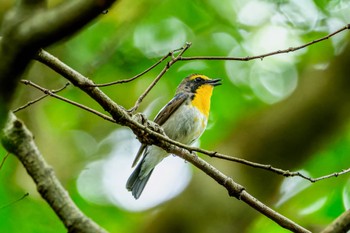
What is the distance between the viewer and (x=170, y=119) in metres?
6.00

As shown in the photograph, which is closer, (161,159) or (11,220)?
(11,220)

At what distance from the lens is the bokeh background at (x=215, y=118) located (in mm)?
6270

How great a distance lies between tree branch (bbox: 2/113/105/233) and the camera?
180cm

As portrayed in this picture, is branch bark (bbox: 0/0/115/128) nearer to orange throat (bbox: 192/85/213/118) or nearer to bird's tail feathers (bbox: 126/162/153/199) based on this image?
bird's tail feathers (bbox: 126/162/153/199)

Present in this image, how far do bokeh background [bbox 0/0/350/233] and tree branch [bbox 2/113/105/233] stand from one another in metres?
2.49

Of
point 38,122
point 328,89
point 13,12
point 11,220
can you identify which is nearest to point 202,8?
point 328,89

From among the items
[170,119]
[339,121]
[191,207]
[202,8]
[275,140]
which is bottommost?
[191,207]

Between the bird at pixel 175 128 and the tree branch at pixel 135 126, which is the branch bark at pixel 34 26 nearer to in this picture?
the tree branch at pixel 135 126

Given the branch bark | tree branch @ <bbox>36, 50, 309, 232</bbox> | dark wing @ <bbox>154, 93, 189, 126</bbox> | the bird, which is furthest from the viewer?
dark wing @ <bbox>154, 93, 189, 126</bbox>

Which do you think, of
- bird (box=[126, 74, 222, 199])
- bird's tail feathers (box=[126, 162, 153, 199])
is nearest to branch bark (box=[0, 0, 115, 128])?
bird (box=[126, 74, 222, 199])

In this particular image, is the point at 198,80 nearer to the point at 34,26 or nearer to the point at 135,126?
the point at 135,126

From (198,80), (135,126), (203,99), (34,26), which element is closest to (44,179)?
(34,26)

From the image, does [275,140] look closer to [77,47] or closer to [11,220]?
[77,47]

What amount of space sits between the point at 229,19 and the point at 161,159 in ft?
11.8
